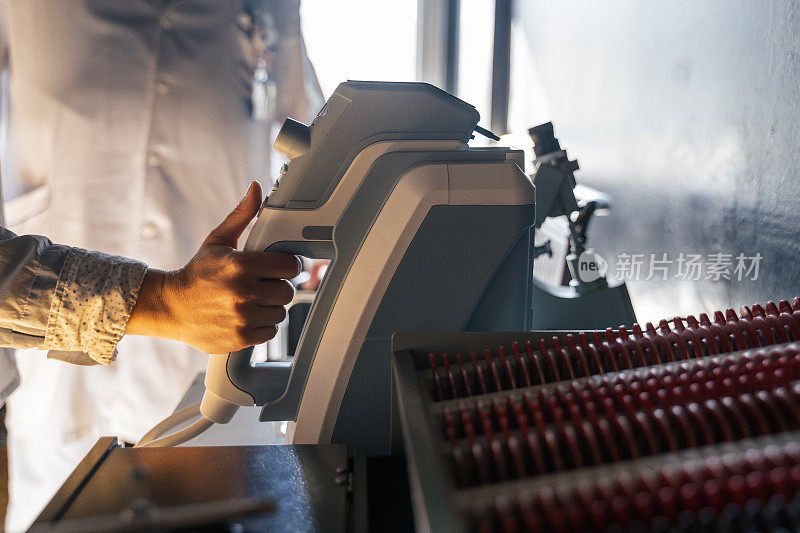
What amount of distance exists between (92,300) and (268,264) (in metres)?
0.22

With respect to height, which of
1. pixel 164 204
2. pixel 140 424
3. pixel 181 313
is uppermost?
pixel 181 313

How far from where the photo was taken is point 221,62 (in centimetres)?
155

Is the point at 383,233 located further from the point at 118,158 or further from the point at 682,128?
the point at 118,158

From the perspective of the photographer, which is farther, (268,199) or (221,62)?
(221,62)

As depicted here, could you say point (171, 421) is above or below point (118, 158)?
below

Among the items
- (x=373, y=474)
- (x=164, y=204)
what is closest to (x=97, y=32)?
(x=164, y=204)

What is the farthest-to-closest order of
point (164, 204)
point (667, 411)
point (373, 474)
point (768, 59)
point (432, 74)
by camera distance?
point (432, 74) < point (164, 204) < point (768, 59) < point (373, 474) < point (667, 411)

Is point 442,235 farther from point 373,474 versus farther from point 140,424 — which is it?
point 140,424

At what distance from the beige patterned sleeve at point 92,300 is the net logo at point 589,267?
0.63 m

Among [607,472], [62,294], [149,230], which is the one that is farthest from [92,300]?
[149,230]

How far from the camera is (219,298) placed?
0.70 meters

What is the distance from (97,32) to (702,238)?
1428mm

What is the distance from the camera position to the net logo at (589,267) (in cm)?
92

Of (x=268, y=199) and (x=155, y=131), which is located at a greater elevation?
(x=268, y=199)
